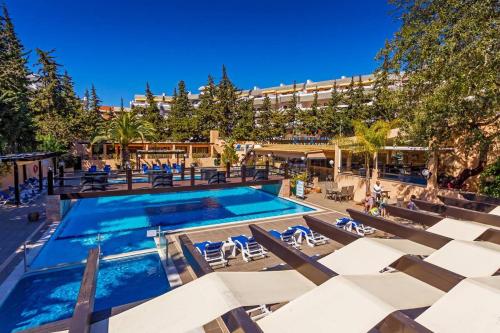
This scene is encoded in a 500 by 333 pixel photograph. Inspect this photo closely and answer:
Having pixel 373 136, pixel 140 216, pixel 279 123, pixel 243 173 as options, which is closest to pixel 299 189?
pixel 243 173

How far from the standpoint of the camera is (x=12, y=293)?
819cm

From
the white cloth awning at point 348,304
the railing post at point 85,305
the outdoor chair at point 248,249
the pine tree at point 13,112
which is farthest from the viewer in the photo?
the pine tree at point 13,112

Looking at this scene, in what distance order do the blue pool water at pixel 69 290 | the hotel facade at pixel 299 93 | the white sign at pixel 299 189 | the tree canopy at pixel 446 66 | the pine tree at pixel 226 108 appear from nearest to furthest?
the blue pool water at pixel 69 290 → the tree canopy at pixel 446 66 → the white sign at pixel 299 189 → the pine tree at pixel 226 108 → the hotel facade at pixel 299 93

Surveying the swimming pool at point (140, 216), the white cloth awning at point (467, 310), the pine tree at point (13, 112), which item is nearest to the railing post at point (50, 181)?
the swimming pool at point (140, 216)

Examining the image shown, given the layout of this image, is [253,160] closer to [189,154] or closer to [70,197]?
[189,154]

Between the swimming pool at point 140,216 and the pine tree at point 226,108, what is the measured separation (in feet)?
81.9

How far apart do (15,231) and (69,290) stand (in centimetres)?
681

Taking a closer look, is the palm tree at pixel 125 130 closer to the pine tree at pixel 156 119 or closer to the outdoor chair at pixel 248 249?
the pine tree at pixel 156 119

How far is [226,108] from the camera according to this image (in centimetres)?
4859

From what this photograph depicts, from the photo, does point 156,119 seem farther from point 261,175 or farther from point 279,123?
point 261,175

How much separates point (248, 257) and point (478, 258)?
7.05m

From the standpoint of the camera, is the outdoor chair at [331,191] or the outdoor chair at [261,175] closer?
the outdoor chair at [261,175]

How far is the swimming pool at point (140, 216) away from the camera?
12180mm

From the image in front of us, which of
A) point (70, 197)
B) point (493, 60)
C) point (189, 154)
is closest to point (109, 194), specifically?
point (70, 197)
